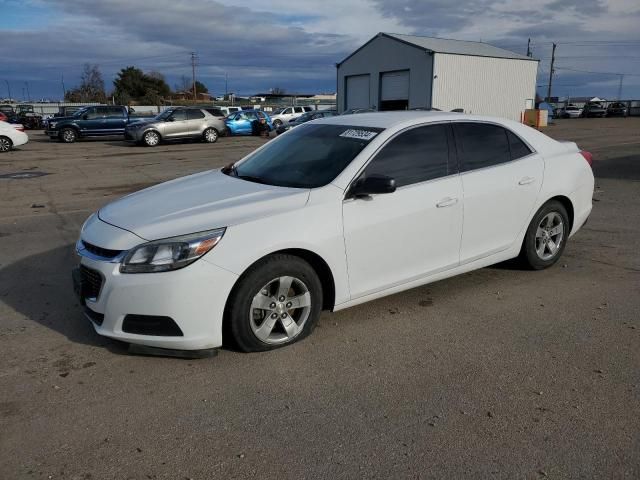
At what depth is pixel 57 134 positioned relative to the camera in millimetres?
26891

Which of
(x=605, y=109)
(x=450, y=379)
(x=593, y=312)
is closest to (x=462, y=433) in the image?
(x=450, y=379)

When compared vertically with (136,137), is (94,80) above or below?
above

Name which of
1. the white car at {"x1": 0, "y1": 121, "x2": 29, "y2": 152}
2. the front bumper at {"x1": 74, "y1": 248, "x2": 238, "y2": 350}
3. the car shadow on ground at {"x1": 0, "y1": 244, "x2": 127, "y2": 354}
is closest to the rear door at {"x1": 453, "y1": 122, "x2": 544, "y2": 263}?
the front bumper at {"x1": 74, "y1": 248, "x2": 238, "y2": 350}

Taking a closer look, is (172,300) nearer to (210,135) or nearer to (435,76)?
(210,135)

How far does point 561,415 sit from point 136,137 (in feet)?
77.4

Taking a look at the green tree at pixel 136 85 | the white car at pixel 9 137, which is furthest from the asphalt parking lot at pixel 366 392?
the green tree at pixel 136 85

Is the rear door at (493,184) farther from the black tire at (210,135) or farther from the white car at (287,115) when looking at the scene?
the white car at (287,115)

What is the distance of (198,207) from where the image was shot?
12.4 ft

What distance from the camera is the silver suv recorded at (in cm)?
2392

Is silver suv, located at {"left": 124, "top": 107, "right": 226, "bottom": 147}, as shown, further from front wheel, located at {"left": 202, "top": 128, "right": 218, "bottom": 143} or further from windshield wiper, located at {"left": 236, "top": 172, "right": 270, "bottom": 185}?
windshield wiper, located at {"left": 236, "top": 172, "right": 270, "bottom": 185}

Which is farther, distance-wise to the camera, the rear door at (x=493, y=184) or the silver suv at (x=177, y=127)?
the silver suv at (x=177, y=127)

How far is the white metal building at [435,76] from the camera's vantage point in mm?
35188

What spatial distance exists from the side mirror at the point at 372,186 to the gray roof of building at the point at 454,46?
108 ft

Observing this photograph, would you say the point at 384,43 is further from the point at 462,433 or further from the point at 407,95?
the point at 462,433
